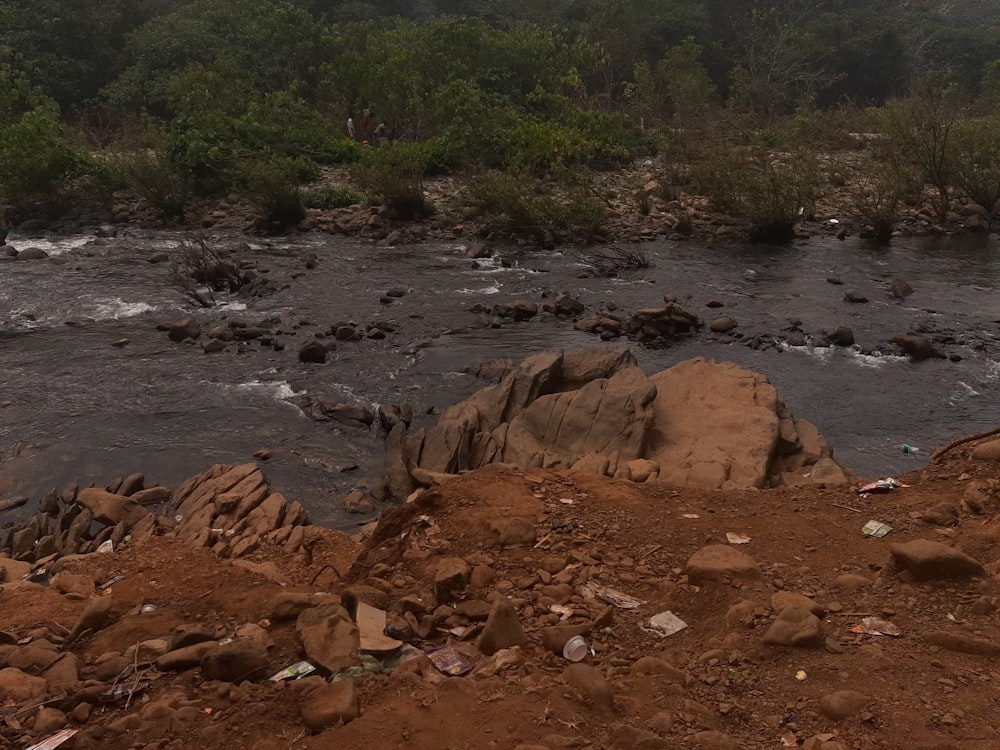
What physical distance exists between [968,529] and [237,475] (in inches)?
272

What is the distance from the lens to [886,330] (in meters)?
12.9

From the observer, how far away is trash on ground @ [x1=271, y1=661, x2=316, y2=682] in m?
4.10

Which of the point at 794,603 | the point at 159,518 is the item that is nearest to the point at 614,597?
the point at 794,603

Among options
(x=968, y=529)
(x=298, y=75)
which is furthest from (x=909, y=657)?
(x=298, y=75)

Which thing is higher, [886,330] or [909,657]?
[909,657]

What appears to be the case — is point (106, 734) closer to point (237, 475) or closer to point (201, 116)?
point (237, 475)

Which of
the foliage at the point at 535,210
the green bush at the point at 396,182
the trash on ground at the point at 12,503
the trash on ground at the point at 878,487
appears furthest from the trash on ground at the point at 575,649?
the green bush at the point at 396,182

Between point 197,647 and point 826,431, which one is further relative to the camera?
point 826,431

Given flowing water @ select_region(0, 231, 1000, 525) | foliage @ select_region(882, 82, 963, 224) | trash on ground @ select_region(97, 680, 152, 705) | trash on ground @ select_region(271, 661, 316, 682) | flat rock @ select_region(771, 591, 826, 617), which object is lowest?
flowing water @ select_region(0, 231, 1000, 525)

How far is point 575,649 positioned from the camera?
4.32 meters

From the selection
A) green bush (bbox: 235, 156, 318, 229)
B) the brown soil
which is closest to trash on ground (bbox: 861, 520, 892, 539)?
the brown soil

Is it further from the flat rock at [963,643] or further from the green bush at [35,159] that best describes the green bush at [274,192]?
the flat rock at [963,643]

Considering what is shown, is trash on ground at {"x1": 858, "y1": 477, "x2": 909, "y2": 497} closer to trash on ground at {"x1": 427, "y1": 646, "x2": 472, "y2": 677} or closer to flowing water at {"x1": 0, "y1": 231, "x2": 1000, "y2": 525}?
flowing water at {"x1": 0, "y1": 231, "x2": 1000, "y2": 525}

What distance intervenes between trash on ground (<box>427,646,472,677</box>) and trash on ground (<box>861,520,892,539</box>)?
11.1 feet
